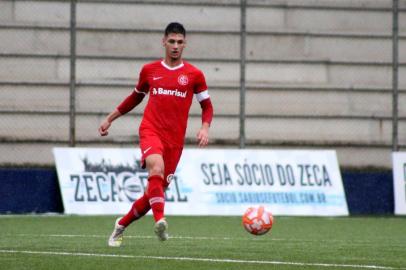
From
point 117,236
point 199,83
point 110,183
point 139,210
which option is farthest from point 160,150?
point 110,183

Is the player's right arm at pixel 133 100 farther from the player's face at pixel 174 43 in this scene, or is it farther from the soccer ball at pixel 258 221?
the soccer ball at pixel 258 221

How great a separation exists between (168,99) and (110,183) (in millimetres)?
8605

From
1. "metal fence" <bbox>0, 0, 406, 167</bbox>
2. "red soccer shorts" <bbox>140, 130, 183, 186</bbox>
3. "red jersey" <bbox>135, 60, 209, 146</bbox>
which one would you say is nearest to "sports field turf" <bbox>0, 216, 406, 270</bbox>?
"red soccer shorts" <bbox>140, 130, 183, 186</bbox>

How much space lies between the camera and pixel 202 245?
41.4 ft

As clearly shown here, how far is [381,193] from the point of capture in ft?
72.7

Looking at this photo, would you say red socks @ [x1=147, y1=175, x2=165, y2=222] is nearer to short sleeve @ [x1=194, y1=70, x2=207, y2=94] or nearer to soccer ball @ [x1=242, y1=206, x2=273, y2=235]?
soccer ball @ [x1=242, y1=206, x2=273, y2=235]

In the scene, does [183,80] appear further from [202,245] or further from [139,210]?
[202,245]

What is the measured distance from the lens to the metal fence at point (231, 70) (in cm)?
2198

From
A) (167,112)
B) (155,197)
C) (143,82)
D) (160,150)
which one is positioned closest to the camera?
(155,197)

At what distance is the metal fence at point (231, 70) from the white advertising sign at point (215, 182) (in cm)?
111

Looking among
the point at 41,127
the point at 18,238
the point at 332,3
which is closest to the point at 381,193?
the point at 332,3

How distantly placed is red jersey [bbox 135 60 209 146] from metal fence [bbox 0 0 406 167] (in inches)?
377

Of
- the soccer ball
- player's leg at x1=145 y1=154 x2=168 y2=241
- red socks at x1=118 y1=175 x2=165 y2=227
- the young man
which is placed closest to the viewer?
red socks at x1=118 y1=175 x2=165 y2=227

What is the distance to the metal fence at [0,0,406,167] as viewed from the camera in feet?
72.1
